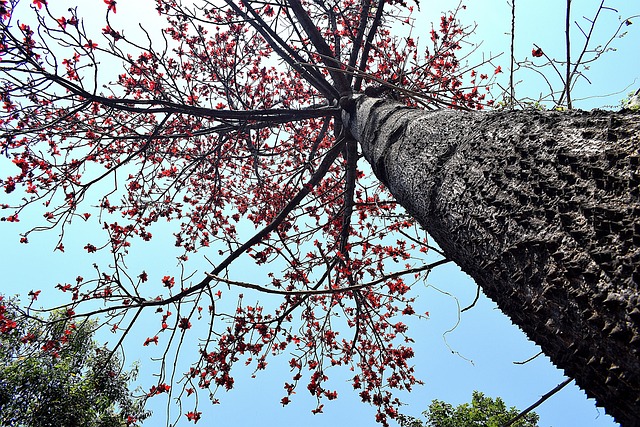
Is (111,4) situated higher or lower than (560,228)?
higher

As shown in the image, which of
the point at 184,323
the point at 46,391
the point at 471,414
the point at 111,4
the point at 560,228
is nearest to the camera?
the point at 560,228

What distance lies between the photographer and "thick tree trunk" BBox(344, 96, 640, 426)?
600 millimetres

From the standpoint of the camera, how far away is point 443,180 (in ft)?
4.03

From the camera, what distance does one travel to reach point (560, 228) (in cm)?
73

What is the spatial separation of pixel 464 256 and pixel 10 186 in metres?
4.63

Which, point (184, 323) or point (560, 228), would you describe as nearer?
point (560, 228)

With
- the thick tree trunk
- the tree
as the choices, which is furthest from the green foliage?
the thick tree trunk

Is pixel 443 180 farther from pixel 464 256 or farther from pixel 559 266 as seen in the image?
pixel 559 266

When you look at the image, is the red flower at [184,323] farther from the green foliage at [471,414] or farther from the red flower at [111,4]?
the green foliage at [471,414]

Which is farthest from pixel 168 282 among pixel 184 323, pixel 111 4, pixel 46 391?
pixel 46 391

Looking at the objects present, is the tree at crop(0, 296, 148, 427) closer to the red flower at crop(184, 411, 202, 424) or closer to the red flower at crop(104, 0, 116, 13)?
Answer: the red flower at crop(184, 411, 202, 424)

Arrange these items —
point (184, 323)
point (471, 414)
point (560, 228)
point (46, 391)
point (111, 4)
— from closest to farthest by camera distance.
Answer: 1. point (560, 228)
2. point (111, 4)
3. point (184, 323)
4. point (46, 391)
5. point (471, 414)

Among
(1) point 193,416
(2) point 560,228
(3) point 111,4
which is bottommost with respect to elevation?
(2) point 560,228

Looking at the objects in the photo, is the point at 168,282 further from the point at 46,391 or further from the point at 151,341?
the point at 46,391
